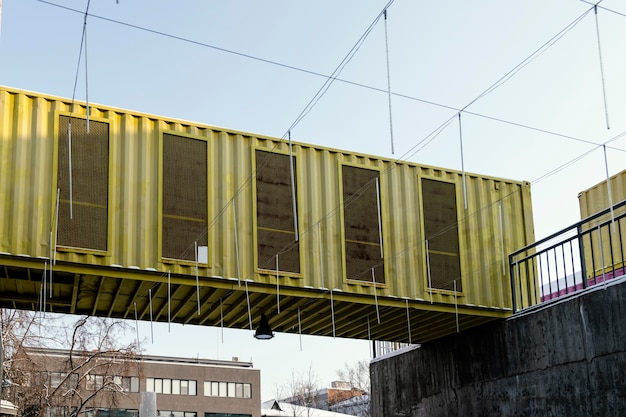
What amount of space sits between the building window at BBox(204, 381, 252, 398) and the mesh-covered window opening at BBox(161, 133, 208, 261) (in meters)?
62.7

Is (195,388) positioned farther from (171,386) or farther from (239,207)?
(239,207)

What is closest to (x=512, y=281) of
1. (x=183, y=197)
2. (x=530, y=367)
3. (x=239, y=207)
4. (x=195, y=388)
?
(x=530, y=367)

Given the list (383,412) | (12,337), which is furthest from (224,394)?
(383,412)

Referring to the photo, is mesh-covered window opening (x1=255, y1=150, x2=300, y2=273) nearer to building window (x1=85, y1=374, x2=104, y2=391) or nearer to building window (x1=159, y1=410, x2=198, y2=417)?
building window (x1=85, y1=374, x2=104, y2=391)

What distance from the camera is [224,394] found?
75.9m

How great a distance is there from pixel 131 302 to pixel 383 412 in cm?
866

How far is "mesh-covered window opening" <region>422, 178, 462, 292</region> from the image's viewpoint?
667 inches

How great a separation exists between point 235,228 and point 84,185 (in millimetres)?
2777

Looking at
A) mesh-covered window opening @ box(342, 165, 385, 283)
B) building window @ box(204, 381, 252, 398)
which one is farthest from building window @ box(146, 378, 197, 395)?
mesh-covered window opening @ box(342, 165, 385, 283)

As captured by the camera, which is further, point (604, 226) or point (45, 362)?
point (45, 362)

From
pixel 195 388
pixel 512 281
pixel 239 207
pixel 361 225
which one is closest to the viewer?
pixel 239 207

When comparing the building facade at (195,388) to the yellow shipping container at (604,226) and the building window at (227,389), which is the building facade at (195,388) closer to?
the building window at (227,389)

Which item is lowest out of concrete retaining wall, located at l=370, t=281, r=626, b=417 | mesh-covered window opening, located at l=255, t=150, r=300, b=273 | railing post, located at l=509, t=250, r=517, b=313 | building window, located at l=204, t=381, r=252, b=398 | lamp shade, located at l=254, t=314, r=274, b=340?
concrete retaining wall, located at l=370, t=281, r=626, b=417

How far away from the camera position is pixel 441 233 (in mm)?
17219
